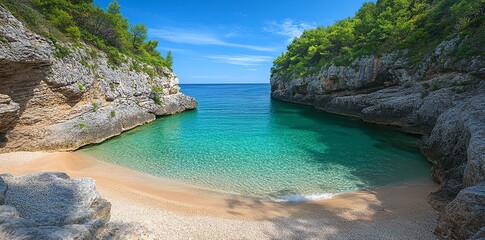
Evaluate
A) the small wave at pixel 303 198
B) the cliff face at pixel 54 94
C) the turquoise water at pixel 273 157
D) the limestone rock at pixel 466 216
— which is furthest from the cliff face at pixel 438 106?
the cliff face at pixel 54 94

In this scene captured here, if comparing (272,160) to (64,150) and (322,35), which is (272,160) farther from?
(322,35)

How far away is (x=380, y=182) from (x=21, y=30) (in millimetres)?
20992

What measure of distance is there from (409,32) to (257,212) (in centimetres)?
3029

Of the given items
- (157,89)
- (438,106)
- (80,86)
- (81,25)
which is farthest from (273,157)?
(81,25)

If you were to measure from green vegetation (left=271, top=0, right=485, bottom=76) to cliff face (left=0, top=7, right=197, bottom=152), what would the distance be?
28828 mm

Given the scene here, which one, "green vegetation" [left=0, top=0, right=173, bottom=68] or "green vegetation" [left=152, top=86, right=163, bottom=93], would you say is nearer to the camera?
"green vegetation" [left=0, top=0, right=173, bottom=68]

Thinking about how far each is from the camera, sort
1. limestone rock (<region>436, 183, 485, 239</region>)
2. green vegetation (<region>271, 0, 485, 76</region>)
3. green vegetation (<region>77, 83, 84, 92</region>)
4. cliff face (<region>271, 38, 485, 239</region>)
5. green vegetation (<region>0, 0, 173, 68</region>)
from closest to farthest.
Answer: limestone rock (<region>436, 183, 485, 239</region>) < cliff face (<region>271, 38, 485, 239</region>) < green vegetation (<region>0, 0, 173, 68</region>) < green vegetation (<region>77, 83, 84, 92</region>) < green vegetation (<region>271, 0, 485, 76</region>)

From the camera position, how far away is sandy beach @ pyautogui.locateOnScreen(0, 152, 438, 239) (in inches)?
262

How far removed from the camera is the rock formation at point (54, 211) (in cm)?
421

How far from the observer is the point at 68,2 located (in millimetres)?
21234

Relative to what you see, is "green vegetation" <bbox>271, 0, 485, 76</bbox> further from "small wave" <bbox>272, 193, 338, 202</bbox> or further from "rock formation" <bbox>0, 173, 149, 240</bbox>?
"rock formation" <bbox>0, 173, 149, 240</bbox>

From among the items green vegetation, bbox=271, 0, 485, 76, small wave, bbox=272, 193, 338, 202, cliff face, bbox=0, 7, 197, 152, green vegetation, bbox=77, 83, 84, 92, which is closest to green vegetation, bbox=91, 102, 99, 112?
cliff face, bbox=0, 7, 197, 152

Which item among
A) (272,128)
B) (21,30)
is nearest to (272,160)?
(272,128)

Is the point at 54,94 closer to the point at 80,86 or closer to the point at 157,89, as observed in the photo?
the point at 80,86
